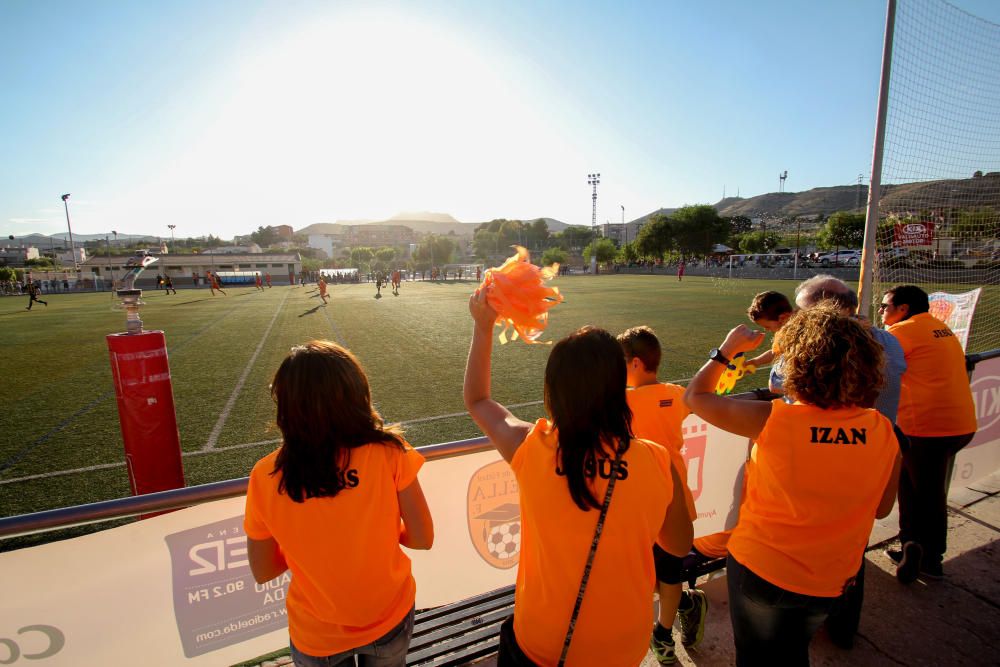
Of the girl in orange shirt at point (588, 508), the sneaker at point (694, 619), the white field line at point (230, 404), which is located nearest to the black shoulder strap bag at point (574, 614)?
the girl in orange shirt at point (588, 508)

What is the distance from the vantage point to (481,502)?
285 cm

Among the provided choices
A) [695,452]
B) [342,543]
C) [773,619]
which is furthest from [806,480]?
[695,452]

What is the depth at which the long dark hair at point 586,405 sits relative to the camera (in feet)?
4.18

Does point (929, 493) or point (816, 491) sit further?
point (929, 493)

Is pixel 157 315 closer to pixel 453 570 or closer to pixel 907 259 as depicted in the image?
pixel 453 570

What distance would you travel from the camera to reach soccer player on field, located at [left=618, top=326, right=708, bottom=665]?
2.49 meters

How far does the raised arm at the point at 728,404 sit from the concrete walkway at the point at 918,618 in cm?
157

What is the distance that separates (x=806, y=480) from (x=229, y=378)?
1003 centimetres

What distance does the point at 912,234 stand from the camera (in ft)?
20.1

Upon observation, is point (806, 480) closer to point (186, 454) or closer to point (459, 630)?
point (459, 630)

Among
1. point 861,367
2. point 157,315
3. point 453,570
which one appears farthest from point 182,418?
point 157,315

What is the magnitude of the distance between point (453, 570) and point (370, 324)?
574 inches

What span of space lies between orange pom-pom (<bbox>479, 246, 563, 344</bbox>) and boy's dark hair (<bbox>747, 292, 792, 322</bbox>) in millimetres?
1607

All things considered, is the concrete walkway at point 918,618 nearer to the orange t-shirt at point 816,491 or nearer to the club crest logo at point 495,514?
the club crest logo at point 495,514
